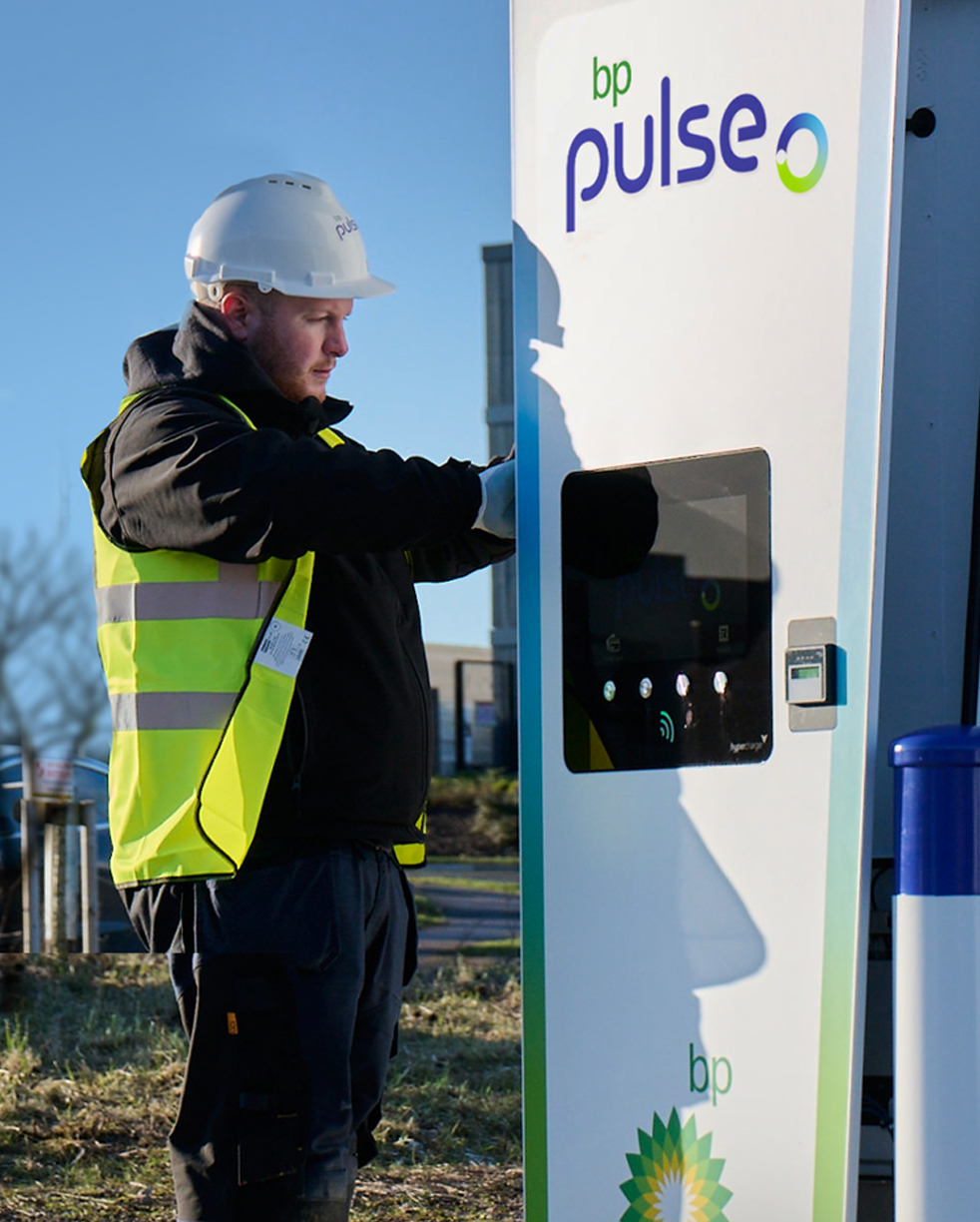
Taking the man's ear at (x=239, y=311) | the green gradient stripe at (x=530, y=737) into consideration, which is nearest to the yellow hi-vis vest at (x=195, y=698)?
the man's ear at (x=239, y=311)

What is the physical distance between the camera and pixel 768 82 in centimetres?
266

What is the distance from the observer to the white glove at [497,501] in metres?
3.01

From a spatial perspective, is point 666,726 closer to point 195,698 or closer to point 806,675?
point 806,675

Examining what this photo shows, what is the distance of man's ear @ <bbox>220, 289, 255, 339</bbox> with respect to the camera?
3.29 meters

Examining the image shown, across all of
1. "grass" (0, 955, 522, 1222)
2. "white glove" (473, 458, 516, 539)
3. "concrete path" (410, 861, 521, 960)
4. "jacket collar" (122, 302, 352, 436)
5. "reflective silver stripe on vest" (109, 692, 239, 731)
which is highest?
"jacket collar" (122, 302, 352, 436)

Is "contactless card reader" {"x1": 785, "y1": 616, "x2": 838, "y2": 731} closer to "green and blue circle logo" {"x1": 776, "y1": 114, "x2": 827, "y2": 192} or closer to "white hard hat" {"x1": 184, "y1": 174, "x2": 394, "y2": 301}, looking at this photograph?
"green and blue circle logo" {"x1": 776, "y1": 114, "x2": 827, "y2": 192}

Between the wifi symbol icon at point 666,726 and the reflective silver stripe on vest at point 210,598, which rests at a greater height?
the reflective silver stripe on vest at point 210,598

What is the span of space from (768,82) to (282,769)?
1.42 metres

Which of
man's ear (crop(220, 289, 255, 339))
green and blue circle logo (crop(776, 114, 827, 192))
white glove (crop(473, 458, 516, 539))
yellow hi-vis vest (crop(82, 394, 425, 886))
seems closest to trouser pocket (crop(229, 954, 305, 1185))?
yellow hi-vis vest (crop(82, 394, 425, 886))

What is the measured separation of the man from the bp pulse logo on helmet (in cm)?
56

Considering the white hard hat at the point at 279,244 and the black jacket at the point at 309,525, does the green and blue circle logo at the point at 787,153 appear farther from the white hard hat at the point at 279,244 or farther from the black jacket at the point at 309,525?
the white hard hat at the point at 279,244

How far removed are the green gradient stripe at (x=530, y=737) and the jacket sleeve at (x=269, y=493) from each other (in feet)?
0.64

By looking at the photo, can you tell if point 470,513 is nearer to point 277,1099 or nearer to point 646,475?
point 646,475

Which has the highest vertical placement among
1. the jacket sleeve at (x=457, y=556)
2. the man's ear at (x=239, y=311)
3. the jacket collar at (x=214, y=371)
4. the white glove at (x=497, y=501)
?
the man's ear at (x=239, y=311)
